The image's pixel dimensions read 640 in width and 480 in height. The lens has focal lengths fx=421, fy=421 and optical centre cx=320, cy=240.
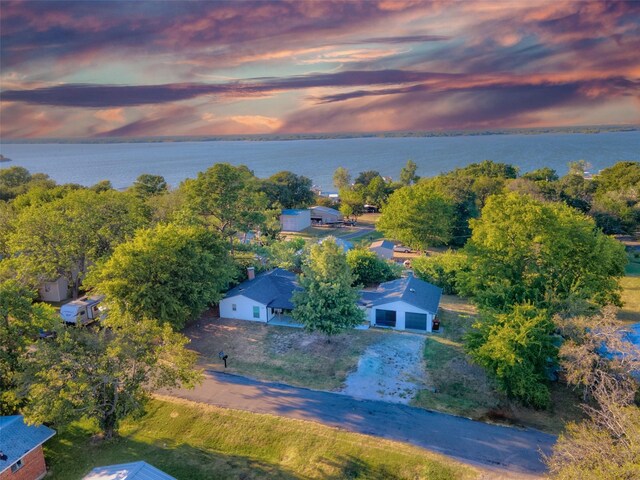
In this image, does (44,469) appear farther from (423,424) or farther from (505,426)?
(505,426)

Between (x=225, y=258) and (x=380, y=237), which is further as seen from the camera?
(x=380, y=237)

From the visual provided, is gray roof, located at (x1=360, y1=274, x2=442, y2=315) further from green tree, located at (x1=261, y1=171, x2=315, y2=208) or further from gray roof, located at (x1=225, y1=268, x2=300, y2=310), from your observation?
green tree, located at (x1=261, y1=171, x2=315, y2=208)

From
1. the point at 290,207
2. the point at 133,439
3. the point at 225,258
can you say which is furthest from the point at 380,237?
the point at 133,439

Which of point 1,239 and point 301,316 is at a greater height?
point 1,239

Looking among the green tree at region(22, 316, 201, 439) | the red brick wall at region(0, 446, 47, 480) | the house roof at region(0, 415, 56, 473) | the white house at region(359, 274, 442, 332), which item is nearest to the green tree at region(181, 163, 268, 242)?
the white house at region(359, 274, 442, 332)

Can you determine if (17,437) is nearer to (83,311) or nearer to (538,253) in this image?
(83,311)

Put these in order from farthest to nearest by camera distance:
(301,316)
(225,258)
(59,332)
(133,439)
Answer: (225,258) < (301,316) < (133,439) < (59,332)
